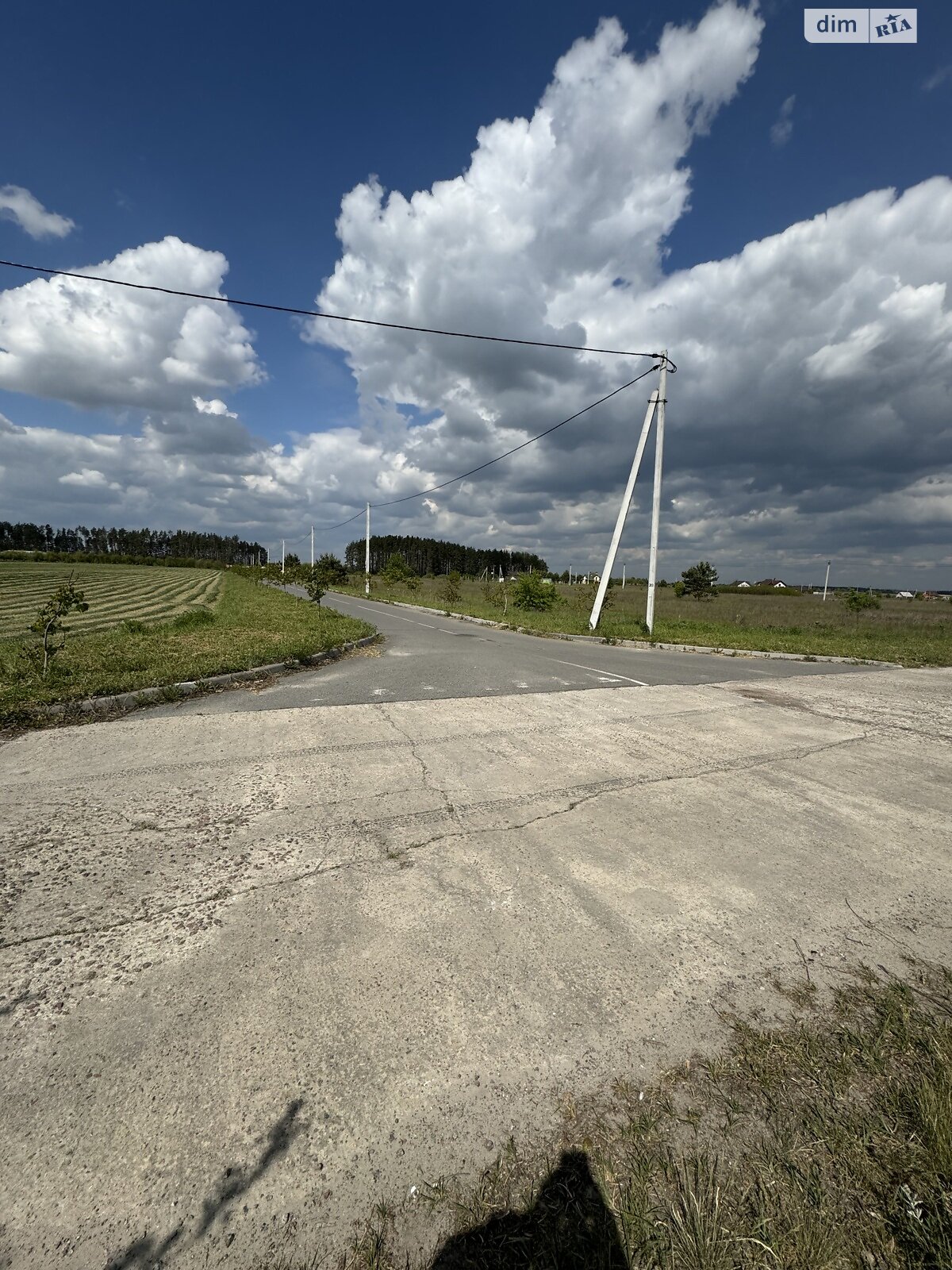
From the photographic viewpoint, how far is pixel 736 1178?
1.53 metres

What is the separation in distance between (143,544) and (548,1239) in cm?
18124

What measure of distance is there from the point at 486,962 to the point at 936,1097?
1625 mm

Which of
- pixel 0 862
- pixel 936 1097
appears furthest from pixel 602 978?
pixel 0 862

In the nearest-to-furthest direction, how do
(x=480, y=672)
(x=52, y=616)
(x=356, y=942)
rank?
1. (x=356, y=942)
2. (x=52, y=616)
3. (x=480, y=672)

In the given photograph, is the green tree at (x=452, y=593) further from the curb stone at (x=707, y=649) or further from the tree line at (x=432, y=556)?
the tree line at (x=432, y=556)

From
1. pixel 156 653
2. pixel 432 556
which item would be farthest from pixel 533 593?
pixel 432 556

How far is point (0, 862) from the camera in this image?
3.02 metres

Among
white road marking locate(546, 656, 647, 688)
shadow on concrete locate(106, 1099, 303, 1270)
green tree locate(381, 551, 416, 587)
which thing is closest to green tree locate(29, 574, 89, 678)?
shadow on concrete locate(106, 1099, 303, 1270)

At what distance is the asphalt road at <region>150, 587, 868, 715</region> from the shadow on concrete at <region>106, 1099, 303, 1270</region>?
530 centimetres

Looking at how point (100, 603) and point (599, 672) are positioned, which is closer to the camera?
point (599, 672)

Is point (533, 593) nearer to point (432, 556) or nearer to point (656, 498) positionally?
point (656, 498)

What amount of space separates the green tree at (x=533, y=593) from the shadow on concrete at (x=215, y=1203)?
27930 mm

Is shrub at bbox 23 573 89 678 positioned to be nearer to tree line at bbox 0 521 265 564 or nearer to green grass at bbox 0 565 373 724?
green grass at bbox 0 565 373 724

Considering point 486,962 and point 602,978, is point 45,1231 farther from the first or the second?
point 602,978
